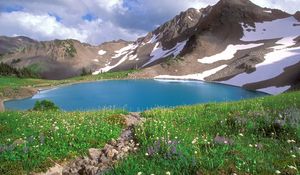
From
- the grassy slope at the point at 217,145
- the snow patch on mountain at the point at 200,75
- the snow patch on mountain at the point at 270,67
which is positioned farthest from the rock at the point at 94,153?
the snow patch on mountain at the point at 200,75

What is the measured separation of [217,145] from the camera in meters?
13.4

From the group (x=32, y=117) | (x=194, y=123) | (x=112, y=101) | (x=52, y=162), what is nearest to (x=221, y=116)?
(x=194, y=123)

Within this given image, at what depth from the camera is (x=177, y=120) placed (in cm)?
1912

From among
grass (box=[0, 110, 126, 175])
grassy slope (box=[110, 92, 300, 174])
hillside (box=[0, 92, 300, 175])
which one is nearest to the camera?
grassy slope (box=[110, 92, 300, 174])

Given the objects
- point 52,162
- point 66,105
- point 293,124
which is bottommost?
point 66,105

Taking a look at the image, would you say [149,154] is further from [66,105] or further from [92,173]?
[66,105]

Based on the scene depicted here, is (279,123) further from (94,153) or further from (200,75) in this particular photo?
(200,75)

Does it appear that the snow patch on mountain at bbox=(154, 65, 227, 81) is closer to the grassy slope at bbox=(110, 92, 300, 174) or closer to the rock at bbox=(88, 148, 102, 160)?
the grassy slope at bbox=(110, 92, 300, 174)

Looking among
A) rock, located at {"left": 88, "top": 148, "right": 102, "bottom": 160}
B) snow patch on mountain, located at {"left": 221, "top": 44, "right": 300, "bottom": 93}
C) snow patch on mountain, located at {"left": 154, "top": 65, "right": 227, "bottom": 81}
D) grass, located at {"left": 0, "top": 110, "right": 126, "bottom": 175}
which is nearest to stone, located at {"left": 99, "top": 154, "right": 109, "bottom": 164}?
rock, located at {"left": 88, "top": 148, "right": 102, "bottom": 160}

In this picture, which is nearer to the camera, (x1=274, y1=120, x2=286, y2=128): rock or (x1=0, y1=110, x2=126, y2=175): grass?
(x1=0, y1=110, x2=126, y2=175): grass

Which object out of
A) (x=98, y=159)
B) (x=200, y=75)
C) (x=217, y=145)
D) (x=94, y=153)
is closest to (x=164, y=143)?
(x=217, y=145)

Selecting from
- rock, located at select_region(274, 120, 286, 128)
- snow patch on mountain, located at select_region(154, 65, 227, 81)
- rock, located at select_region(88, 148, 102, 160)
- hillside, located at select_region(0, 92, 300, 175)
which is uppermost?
rock, located at select_region(274, 120, 286, 128)

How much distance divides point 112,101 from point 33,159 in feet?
313

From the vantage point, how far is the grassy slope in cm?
1069
